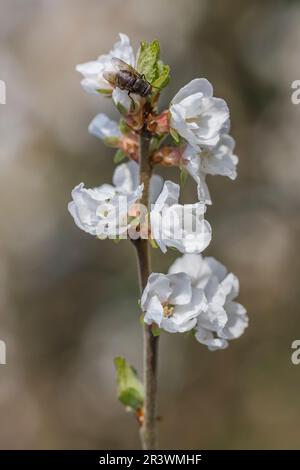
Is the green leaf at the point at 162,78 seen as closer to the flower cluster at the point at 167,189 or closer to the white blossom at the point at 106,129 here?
the flower cluster at the point at 167,189

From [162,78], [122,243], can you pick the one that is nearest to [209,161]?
[162,78]

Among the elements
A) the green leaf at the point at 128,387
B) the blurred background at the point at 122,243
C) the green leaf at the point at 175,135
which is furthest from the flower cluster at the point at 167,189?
the blurred background at the point at 122,243

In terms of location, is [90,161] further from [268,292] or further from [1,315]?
[268,292]

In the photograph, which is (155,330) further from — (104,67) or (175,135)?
(104,67)

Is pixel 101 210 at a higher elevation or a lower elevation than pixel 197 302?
higher

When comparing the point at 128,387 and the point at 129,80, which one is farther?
the point at 128,387

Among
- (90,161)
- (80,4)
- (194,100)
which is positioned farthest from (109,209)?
(80,4)
